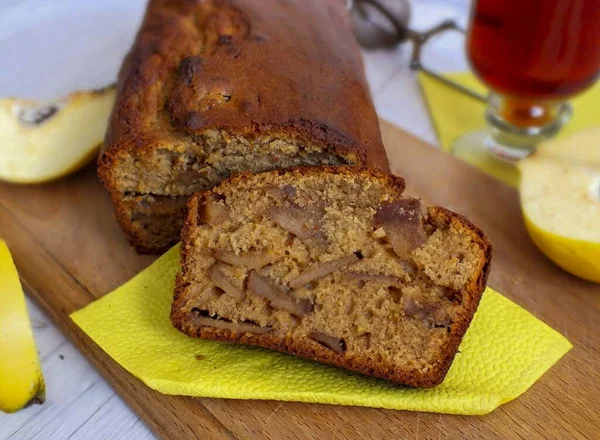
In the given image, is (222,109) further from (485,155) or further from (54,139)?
(485,155)

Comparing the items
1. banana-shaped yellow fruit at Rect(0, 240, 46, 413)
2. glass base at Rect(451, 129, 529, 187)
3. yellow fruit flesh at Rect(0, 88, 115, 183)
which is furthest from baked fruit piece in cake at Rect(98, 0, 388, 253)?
glass base at Rect(451, 129, 529, 187)

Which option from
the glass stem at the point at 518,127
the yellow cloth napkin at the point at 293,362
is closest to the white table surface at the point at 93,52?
the glass stem at the point at 518,127

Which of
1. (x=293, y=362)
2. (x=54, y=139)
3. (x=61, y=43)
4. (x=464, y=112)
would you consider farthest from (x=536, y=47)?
(x=61, y=43)

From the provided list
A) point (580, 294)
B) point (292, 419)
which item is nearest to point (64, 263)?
point (292, 419)

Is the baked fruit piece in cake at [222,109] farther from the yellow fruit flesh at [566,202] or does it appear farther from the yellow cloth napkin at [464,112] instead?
the yellow cloth napkin at [464,112]

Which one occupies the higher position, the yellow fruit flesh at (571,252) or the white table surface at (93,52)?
the yellow fruit flesh at (571,252)

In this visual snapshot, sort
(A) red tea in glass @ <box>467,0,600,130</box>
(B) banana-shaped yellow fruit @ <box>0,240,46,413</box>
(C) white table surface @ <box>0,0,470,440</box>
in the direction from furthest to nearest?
(C) white table surface @ <box>0,0,470,440</box> < (A) red tea in glass @ <box>467,0,600,130</box> < (B) banana-shaped yellow fruit @ <box>0,240,46,413</box>

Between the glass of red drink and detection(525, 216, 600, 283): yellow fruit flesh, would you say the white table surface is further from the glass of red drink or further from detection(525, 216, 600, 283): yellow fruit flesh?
detection(525, 216, 600, 283): yellow fruit flesh
